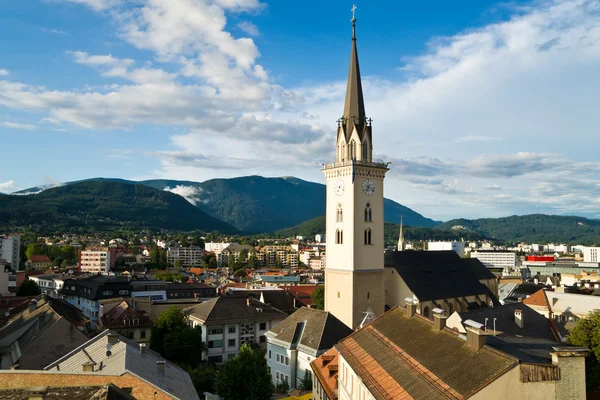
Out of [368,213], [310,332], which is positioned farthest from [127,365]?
[368,213]

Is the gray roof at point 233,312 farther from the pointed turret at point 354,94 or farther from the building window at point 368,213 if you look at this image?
the pointed turret at point 354,94

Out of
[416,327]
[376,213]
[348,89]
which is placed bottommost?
[416,327]

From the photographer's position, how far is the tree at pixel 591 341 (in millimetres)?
33312

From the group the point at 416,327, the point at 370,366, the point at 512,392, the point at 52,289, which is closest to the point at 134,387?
the point at 370,366

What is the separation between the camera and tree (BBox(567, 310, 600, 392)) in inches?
1312

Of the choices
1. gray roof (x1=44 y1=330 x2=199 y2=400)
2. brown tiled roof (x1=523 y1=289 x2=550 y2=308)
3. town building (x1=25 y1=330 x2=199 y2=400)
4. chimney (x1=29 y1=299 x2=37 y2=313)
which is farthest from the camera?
brown tiled roof (x1=523 y1=289 x2=550 y2=308)

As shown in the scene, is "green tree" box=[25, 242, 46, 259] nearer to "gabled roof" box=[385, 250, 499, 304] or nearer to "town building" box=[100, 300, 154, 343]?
"town building" box=[100, 300, 154, 343]

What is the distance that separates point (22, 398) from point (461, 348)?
54.0 ft

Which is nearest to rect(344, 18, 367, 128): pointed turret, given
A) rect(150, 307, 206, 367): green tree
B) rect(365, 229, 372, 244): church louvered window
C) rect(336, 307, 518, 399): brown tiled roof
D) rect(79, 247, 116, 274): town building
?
rect(365, 229, 372, 244): church louvered window

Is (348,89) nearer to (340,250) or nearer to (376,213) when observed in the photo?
(376,213)

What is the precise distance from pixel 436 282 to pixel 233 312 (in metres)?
24.3

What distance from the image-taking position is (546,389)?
1720cm

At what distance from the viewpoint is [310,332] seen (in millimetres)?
44156

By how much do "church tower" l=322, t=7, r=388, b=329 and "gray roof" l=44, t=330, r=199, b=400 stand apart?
2401 centimetres
